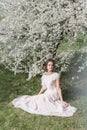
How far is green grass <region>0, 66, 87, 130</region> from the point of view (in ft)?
27.2

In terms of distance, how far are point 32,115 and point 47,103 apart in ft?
1.59

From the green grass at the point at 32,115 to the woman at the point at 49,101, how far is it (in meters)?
0.13

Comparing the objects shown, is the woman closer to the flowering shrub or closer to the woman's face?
the woman's face

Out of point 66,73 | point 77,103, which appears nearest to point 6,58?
point 66,73

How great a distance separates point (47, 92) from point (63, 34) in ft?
5.55

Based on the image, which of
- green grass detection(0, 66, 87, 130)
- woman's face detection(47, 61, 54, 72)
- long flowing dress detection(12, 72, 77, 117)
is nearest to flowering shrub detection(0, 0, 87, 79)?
green grass detection(0, 66, 87, 130)

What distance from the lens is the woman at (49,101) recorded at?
8.65m

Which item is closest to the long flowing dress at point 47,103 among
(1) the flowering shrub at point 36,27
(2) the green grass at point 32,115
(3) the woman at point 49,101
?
(3) the woman at point 49,101

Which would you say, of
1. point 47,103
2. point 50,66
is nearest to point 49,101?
point 47,103

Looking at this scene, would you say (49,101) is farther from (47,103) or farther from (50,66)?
(50,66)

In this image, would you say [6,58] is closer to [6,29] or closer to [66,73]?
[6,29]

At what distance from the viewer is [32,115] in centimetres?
862

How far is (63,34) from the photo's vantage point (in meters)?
9.96

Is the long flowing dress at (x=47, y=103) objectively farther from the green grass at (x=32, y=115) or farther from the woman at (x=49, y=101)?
the green grass at (x=32, y=115)
